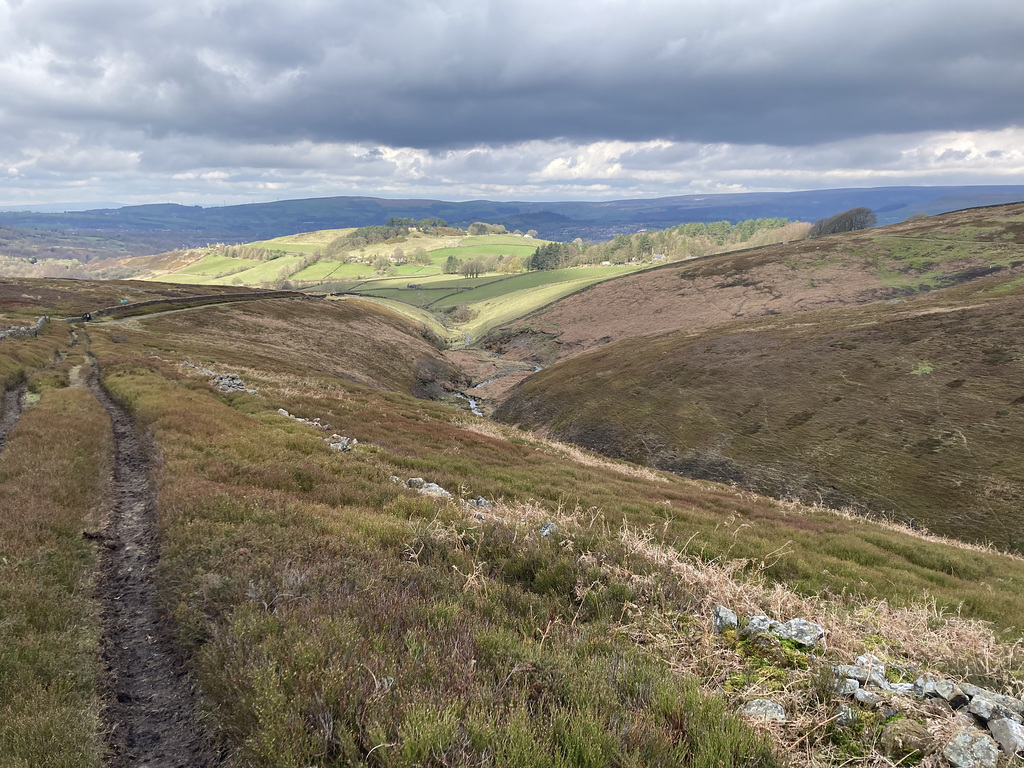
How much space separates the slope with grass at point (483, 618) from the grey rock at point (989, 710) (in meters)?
0.49

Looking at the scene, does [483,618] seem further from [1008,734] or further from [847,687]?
[1008,734]

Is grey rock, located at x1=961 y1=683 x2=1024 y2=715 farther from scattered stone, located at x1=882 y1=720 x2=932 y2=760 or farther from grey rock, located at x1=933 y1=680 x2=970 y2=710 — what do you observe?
scattered stone, located at x1=882 y1=720 x2=932 y2=760

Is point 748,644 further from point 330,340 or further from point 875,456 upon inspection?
point 330,340

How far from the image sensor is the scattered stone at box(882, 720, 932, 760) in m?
4.43

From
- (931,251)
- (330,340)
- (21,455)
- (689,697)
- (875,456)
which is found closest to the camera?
(689,697)

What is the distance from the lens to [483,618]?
21.7 feet

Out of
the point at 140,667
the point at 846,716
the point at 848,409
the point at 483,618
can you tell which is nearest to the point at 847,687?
the point at 846,716

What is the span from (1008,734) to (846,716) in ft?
4.15

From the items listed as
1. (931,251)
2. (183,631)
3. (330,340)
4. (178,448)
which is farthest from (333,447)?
(931,251)

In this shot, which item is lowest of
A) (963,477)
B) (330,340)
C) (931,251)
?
(963,477)

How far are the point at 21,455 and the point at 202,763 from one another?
14.8 metres

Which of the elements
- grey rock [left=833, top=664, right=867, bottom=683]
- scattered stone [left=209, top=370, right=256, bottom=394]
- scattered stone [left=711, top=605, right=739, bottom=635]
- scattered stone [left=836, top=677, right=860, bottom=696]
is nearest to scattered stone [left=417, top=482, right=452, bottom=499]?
scattered stone [left=711, top=605, right=739, bottom=635]

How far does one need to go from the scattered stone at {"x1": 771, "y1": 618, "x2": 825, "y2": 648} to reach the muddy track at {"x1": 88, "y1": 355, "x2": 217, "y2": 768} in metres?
6.98

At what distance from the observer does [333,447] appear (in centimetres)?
1819
